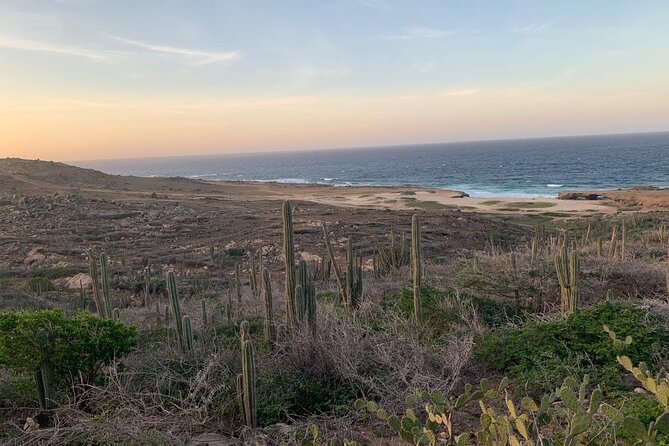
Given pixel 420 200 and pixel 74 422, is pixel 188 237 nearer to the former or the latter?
pixel 74 422

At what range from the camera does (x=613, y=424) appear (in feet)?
9.70

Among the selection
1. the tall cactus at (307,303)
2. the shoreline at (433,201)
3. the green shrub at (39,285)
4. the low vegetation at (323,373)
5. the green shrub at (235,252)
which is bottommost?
the shoreline at (433,201)

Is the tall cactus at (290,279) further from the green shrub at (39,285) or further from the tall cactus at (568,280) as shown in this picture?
the green shrub at (39,285)

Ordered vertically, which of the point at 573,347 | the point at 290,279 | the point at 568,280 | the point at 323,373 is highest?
the point at 290,279

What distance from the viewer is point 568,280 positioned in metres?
8.63

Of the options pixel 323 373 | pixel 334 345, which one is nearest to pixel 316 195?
pixel 334 345

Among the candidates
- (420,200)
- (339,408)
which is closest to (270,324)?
(339,408)

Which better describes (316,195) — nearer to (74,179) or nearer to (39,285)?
(74,179)

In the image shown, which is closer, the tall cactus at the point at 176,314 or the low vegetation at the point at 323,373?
the low vegetation at the point at 323,373

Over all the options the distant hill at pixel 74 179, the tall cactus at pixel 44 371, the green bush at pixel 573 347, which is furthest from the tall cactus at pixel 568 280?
the distant hill at pixel 74 179

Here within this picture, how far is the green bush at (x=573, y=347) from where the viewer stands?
5.64 metres

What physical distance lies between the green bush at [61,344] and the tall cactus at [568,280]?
6569 millimetres

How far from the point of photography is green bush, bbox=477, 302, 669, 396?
564 cm

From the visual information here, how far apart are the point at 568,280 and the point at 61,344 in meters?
7.80
